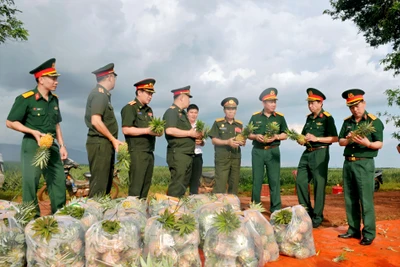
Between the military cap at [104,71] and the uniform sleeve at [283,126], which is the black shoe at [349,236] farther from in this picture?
the military cap at [104,71]

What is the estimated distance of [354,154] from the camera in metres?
5.46

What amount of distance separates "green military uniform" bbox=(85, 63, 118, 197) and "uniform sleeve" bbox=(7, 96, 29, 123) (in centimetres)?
77

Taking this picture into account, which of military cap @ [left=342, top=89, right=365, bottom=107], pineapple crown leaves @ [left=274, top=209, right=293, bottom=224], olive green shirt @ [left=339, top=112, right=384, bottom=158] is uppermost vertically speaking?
military cap @ [left=342, top=89, right=365, bottom=107]

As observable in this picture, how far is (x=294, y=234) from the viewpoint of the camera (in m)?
4.44

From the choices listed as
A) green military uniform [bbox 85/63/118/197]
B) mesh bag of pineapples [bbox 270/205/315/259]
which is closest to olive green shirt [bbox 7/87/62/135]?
green military uniform [bbox 85/63/118/197]

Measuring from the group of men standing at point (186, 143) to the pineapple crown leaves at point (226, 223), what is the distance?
6.25 feet

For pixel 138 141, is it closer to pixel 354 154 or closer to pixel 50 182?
pixel 50 182

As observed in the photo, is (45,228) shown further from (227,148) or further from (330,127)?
(330,127)

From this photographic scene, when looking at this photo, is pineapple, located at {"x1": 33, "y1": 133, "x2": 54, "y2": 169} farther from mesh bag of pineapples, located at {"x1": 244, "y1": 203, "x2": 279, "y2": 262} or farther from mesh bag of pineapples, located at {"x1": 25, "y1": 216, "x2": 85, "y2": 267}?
mesh bag of pineapples, located at {"x1": 244, "y1": 203, "x2": 279, "y2": 262}

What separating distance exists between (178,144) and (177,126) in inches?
11.6

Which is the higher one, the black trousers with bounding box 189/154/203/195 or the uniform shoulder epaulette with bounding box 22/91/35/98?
the uniform shoulder epaulette with bounding box 22/91/35/98

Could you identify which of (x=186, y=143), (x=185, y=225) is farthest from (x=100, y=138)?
(x=185, y=225)

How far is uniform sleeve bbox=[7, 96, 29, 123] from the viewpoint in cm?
462

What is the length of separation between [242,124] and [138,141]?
255 centimetres
